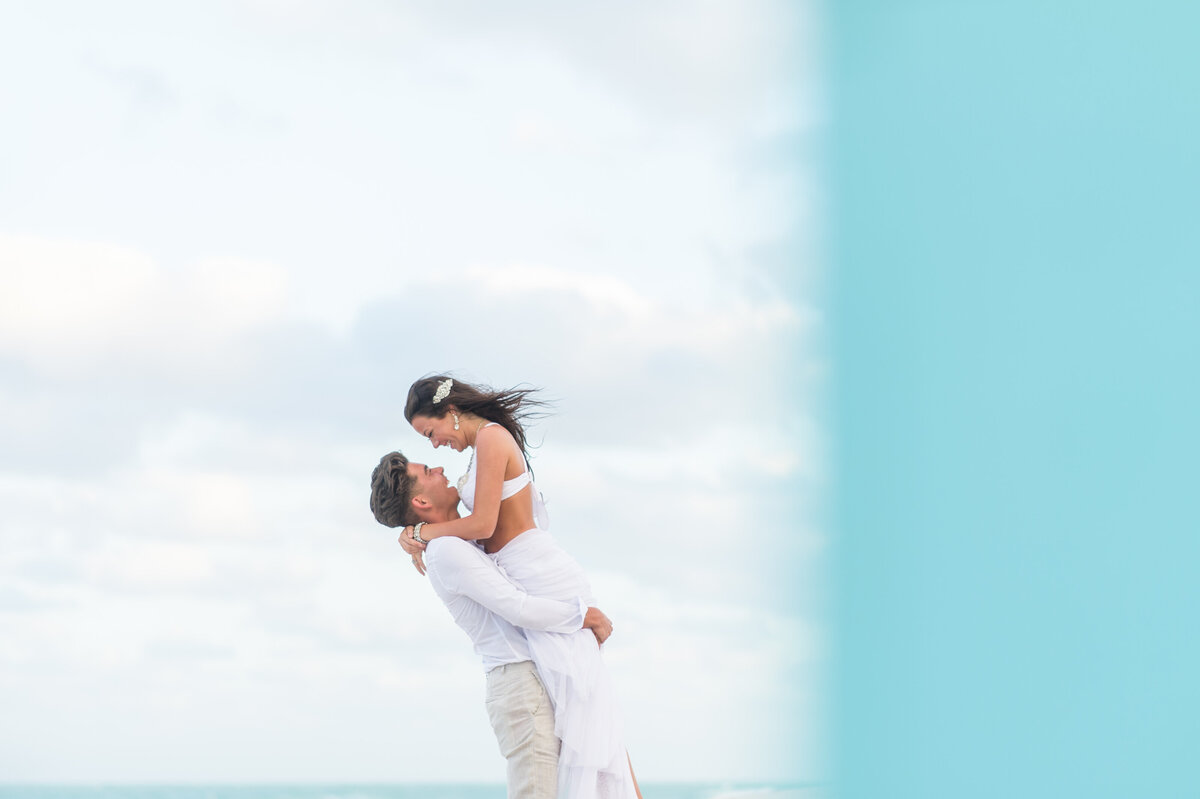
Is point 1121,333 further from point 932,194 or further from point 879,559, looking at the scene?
point 879,559

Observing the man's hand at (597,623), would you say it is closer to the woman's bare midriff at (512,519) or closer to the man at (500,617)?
the man at (500,617)

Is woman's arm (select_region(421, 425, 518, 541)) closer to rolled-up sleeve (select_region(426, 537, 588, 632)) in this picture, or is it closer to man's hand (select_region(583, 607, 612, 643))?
rolled-up sleeve (select_region(426, 537, 588, 632))

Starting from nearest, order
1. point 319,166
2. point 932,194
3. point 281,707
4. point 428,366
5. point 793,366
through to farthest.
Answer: point 932,194
point 793,366
point 319,166
point 428,366
point 281,707

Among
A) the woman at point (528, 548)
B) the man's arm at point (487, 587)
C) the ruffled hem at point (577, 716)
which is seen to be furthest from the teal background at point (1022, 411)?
the man's arm at point (487, 587)

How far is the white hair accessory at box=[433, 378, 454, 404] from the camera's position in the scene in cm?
222

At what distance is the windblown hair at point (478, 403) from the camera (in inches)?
87.9

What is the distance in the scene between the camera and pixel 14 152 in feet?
16.6

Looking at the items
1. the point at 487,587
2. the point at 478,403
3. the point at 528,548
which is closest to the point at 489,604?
the point at 487,587

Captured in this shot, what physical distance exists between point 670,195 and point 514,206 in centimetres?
75

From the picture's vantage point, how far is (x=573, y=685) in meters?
2.12

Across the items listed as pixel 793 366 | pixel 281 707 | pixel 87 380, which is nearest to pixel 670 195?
pixel 793 366

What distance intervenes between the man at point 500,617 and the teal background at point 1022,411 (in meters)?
2.25

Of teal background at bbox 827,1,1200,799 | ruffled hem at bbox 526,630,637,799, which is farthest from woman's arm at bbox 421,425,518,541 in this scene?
teal background at bbox 827,1,1200,799

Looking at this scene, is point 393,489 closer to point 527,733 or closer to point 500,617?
point 500,617
